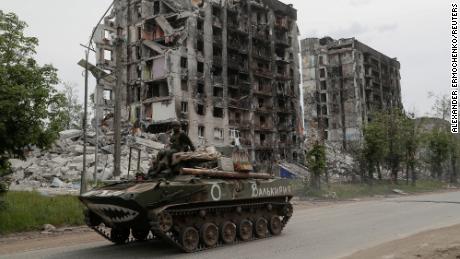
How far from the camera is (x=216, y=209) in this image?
11375 mm

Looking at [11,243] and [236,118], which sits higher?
[236,118]

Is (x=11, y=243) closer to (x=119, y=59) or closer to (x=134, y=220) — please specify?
(x=134, y=220)

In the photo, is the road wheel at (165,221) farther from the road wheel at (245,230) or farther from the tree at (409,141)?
the tree at (409,141)

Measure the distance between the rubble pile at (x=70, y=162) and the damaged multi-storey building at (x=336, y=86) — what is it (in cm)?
3804

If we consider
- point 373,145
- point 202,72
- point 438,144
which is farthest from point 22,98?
point 438,144

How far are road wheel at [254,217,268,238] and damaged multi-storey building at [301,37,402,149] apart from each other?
63265 mm

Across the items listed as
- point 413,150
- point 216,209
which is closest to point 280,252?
point 216,209

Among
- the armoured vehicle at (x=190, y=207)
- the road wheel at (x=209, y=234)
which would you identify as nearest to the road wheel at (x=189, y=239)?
the armoured vehicle at (x=190, y=207)

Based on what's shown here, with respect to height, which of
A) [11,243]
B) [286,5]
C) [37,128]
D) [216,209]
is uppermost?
[286,5]

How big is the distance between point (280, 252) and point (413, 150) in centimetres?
4022

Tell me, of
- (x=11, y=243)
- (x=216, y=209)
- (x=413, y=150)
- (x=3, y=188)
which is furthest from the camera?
(x=413, y=150)

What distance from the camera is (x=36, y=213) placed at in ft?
53.9

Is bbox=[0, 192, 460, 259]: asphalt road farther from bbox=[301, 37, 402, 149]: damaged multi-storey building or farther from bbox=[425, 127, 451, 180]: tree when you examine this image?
bbox=[301, 37, 402, 149]: damaged multi-storey building

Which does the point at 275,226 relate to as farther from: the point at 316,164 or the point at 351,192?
the point at 351,192
